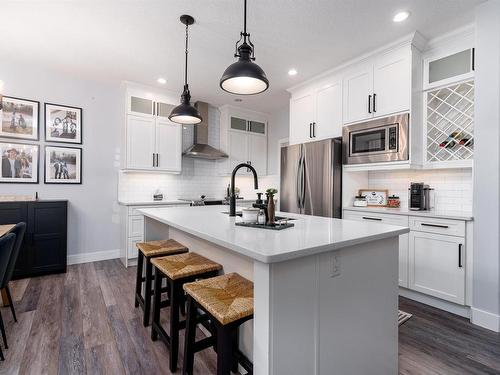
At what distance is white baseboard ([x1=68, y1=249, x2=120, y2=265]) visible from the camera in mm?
4023

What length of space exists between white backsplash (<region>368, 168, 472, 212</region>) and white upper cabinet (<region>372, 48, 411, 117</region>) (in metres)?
0.86

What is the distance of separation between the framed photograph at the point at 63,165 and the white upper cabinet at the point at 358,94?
3.98 metres

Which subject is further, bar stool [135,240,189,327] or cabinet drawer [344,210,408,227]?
cabinet drawer [344,210,408,227]

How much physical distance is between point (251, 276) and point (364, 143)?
2442mm

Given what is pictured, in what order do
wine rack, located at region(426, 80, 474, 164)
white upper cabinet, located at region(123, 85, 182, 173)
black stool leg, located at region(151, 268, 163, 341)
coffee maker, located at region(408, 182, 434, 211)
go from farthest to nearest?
white upper cabinet, located at region(123, 85, 182, 173) < coffee maker, located at region(408, 182, 434, 211) < wine rack, located at region(426, 80, 474, 164) < black stool leg, located at region(151, 268, 163, 341)

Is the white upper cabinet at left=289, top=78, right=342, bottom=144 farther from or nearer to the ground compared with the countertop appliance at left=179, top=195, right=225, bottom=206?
farther from the ground

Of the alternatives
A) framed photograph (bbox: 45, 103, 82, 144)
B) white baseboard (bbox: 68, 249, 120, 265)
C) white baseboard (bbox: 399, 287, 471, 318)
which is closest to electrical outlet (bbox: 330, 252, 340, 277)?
white baseboard (bbox: 399, 287, 471, 318)

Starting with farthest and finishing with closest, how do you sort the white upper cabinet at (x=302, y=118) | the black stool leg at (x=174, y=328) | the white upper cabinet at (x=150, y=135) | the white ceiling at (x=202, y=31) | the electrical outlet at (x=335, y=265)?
1. the white upper cabinet at (x=150, y=135)
2. the white upper cabinet at (x=302, y=118)
3. the white ceiling at (x=202, y=31)
4. the black stool leg at (x=174, y=328)
5. the electrical outlet at (x=335, y=265)

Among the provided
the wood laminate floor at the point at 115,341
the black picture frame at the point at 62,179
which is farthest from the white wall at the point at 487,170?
the black picture frame at the point at 62,179

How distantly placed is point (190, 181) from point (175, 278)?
11.8 ft

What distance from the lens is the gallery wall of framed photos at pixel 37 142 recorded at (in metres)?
3.57

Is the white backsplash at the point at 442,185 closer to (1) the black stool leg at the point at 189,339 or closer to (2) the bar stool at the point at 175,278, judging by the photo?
(2) the bar stool at the point at 175,278

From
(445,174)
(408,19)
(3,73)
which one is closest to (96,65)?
(3,73)

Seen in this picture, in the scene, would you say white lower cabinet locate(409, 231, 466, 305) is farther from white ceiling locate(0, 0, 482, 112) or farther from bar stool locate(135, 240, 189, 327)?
bar stool locate(135, 240, 189, 327)
